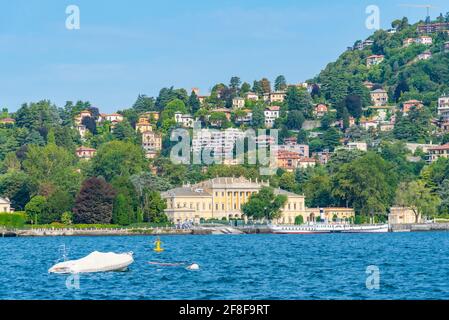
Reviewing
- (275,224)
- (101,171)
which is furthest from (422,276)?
(101,171)

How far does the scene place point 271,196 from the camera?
118062mm

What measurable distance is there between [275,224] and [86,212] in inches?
827

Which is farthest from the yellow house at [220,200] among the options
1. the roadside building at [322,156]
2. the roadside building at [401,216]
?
the roadside building at [322,156]

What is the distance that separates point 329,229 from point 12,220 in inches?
1073

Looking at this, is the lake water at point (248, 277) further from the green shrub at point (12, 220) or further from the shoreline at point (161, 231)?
the green shrub at point (12, 220)

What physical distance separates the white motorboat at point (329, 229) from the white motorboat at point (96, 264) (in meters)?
63.5

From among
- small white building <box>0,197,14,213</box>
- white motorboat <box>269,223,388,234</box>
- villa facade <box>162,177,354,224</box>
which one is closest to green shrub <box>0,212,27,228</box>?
small white building <box>0,197,14,213</box>

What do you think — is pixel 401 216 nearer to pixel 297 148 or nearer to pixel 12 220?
pixel 12 220

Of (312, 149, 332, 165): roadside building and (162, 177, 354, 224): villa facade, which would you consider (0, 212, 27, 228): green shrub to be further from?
(312, 149, 332, 165): roadside building

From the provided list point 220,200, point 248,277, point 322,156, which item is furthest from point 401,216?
point 248,277

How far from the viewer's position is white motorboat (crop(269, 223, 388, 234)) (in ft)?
360

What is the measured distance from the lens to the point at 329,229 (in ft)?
361

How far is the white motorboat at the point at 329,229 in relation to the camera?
360 feet

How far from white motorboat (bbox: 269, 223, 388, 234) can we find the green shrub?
2144cm
